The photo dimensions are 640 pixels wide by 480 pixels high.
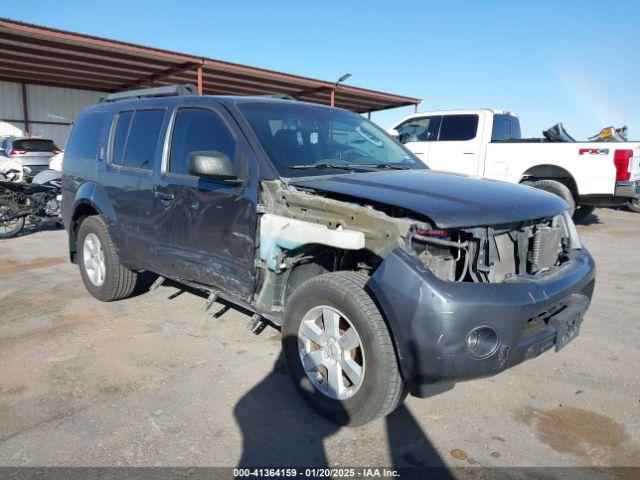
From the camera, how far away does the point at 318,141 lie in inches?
153

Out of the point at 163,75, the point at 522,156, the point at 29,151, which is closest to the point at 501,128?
the point at 522,156

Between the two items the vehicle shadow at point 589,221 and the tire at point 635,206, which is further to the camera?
the tire at point 635,206

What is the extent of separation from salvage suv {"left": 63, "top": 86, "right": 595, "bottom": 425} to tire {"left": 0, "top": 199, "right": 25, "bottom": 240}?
5144 mm

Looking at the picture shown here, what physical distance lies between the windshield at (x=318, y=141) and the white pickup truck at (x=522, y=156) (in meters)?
4.42

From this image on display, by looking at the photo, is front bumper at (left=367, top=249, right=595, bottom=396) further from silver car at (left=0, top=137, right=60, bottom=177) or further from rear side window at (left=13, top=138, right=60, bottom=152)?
rear side window at (left=13, top=138, right=60, bottom=152)

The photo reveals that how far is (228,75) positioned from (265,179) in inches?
640

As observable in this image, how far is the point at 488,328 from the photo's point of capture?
2.46 meters

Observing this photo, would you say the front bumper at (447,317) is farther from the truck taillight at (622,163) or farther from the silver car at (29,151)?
the silver car at (29,151)

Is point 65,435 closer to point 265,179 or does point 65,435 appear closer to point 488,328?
point 265,179

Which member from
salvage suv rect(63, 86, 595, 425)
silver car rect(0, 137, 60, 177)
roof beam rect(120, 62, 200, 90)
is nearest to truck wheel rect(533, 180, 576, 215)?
salvage suv rect(63, 86, 595, 425)

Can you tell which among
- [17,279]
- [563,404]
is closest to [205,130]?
[563,404]

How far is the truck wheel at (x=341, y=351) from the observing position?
2596 mm

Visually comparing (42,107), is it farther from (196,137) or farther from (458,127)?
(196,137)

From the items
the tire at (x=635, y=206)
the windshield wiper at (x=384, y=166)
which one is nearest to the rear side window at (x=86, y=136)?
the windshield wiper at (x=384, y=166)
